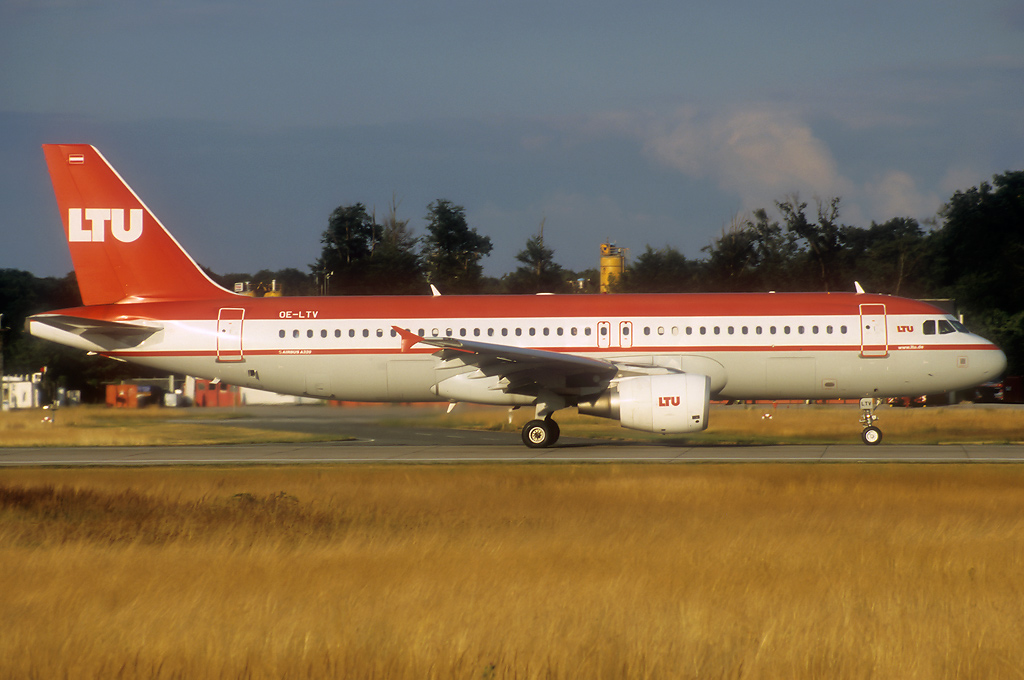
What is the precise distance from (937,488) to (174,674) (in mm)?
12652

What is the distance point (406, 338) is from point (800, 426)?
45.0 ft

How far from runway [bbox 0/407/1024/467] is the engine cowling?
0.69m

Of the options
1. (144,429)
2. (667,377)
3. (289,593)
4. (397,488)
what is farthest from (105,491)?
(144,429)

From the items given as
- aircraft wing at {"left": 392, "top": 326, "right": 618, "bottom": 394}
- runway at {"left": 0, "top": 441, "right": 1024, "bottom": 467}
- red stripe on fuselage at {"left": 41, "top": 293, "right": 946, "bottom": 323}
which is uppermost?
red stripe on fuselage at {"left": 41, "top": 293, "right": 946, "bottom": 323}

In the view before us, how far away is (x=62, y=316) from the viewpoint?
25.0 meters

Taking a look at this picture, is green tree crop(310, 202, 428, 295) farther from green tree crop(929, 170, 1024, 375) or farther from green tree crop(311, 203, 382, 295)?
green tree crop(929, 170, 1024, 375)

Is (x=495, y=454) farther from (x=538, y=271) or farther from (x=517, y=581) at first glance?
(x=538, y=271)

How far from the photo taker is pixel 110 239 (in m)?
26.3

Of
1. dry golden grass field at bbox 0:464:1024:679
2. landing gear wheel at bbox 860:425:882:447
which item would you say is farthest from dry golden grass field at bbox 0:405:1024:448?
dry golden grass field at bbox 0:464:1024:679

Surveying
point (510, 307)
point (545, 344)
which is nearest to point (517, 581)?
point (545, 344)

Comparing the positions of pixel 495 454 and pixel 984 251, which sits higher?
pixel 984 251

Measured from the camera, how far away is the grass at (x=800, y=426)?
2752 centimetres

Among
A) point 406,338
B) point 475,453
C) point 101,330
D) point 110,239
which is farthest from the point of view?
point 110,239

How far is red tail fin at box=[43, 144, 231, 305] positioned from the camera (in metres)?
26.3
